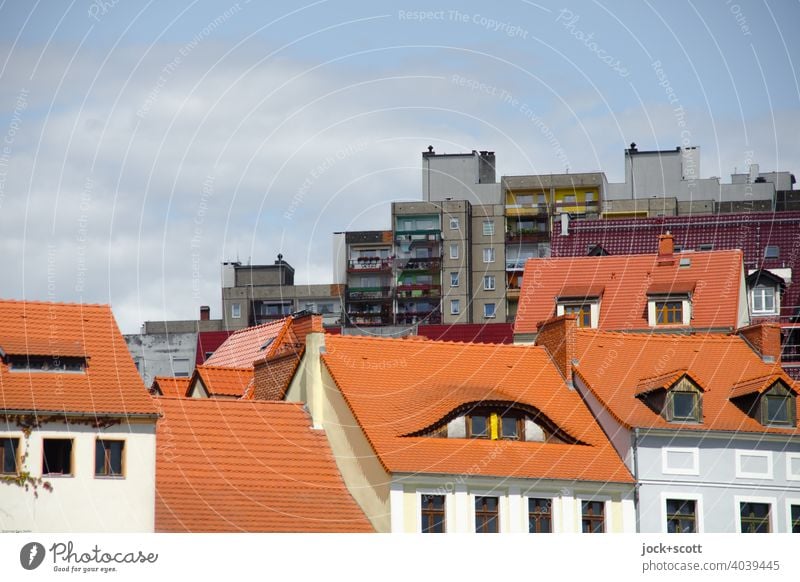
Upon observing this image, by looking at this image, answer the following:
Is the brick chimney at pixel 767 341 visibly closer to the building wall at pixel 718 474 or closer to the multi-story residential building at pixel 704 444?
the multi-story residential building at pixel 704 444

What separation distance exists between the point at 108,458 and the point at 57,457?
165 centimetres

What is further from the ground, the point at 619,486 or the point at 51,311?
the point at 51,311

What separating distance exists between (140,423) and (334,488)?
8091 mm

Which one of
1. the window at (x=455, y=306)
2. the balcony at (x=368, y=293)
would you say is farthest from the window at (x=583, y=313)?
the balcony at (x=368, y=293)

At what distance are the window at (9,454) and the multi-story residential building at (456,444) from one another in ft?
39.1

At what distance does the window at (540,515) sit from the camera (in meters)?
60.2

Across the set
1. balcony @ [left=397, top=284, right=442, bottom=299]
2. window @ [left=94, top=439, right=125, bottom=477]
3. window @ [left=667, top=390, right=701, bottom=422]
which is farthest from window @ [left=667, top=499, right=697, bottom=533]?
balcony @ [left=397, top=284, right=442, bottom=299]

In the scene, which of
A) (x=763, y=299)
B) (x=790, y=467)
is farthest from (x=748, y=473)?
(x=763, y=299)

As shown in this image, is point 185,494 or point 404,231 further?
point 404,231

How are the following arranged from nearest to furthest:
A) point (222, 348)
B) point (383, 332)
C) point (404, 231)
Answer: point (222, 348) → point (383, 332) → point (404, 231)

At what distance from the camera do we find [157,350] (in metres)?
A: 119

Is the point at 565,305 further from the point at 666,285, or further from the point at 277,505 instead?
the point at 277,505

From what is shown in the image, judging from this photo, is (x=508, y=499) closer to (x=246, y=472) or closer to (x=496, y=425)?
(x=496, y=425)

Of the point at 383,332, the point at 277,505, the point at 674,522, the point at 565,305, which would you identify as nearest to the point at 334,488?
the point at 277,505
